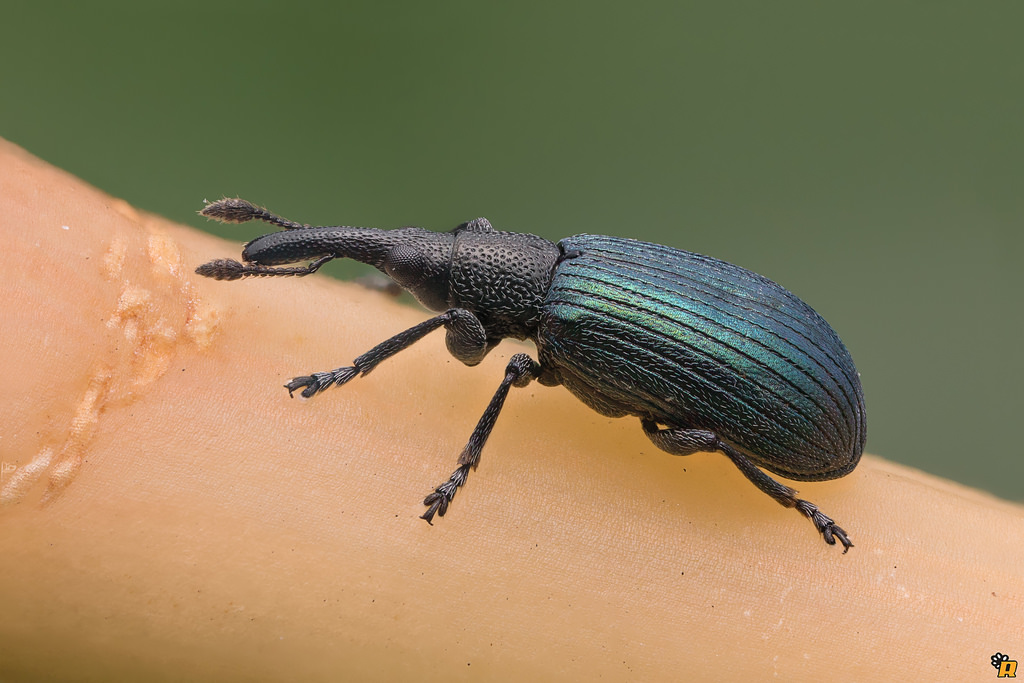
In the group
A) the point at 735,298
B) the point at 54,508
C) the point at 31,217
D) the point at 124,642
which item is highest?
the point at 735,298

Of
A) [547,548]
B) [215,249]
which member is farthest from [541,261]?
[215,249]

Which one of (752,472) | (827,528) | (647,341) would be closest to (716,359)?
(647,341)

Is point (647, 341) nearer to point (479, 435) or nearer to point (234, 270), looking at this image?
point (479, 435)

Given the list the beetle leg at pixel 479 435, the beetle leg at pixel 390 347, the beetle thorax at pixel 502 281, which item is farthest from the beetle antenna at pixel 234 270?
the beetle leg at pixel 479 435

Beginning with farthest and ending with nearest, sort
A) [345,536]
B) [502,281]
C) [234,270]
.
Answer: [502,281] → [234,270] → [345,536]

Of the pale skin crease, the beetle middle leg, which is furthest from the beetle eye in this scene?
the beetle middle leg

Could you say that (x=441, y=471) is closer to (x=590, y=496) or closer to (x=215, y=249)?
(x=590, y=496)

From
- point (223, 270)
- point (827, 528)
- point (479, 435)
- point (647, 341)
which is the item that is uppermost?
point (647, 341)
